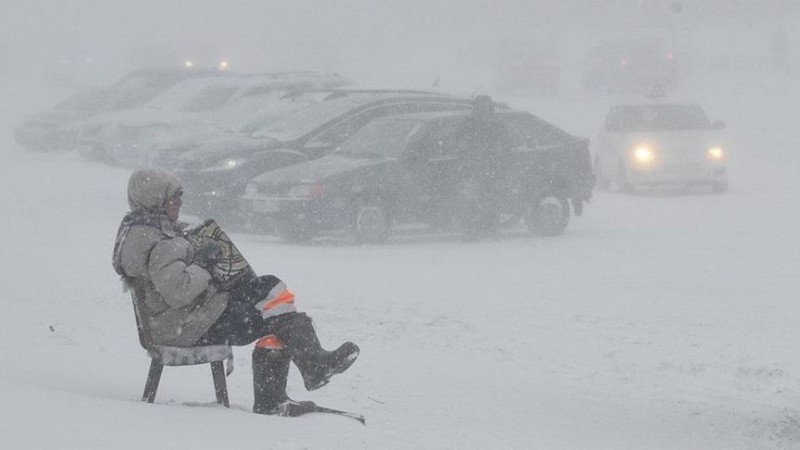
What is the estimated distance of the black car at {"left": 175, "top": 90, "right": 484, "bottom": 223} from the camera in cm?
1720

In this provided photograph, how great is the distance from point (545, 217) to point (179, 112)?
36.8 ft

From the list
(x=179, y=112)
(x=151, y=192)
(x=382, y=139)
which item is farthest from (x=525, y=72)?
(x=151, y=192)

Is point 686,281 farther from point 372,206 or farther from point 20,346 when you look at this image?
point 20,346

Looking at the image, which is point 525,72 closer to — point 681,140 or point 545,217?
point 681,140

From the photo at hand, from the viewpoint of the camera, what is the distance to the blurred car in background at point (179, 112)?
24.7 meters

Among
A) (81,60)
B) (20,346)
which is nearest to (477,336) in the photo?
(20,346)

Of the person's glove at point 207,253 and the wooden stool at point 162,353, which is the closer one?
the person's glove at point 207,253

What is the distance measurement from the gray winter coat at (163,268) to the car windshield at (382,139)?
10.2 metres

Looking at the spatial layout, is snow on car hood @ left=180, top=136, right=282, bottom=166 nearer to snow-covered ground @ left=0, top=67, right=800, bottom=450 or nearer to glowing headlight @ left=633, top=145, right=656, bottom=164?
snow-covered ground @ left=0, top=67, right=800, bottom=450

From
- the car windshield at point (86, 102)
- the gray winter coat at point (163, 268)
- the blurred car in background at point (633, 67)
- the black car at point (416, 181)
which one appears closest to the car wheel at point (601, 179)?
the black car at point (416, 181)

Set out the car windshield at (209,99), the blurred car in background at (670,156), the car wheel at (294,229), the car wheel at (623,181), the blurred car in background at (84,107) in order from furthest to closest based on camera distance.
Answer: the blurred car in background at (84,107) < the car windshield at (209,99) < the car wheel at (623,181) < the blurred car in background at (670,156) < the car wheel at (294,229)

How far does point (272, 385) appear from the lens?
21.1 ft

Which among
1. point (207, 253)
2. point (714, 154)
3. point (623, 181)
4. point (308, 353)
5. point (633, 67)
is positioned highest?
point (633, 67)

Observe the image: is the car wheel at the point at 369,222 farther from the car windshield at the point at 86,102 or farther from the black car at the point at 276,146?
the car windshield at the point at 86,102
